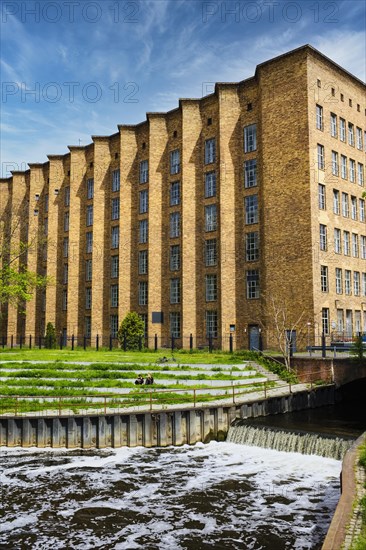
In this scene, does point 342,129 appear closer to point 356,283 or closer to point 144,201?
point 356,283

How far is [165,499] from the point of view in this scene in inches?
577

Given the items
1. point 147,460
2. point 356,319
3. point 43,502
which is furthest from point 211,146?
point 43,502

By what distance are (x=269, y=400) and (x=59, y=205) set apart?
42.2m

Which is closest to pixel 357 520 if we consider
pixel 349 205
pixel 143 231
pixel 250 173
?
pixel 349 205

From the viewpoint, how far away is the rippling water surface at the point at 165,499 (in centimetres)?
1215

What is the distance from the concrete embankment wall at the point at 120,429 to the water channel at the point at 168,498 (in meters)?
0.54

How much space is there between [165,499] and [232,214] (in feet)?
100

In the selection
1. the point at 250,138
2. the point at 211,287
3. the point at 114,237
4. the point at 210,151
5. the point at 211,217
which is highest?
the point at 250,138

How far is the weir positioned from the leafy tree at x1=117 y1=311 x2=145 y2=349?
21.2 metres

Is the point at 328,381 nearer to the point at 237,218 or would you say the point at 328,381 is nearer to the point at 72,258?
the point at 237,218

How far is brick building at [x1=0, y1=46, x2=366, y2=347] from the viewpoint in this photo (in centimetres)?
3775

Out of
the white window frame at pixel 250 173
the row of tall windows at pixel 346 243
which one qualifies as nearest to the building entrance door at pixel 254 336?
the row of tall windows at pixel 346 243

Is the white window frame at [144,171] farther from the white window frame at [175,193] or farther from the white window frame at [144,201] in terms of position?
the white window frame at [175,193]

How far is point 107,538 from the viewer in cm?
1216
